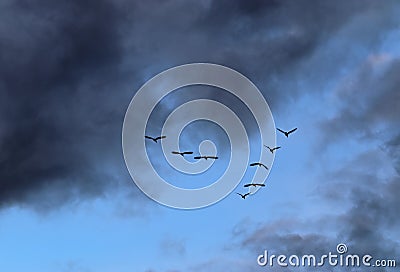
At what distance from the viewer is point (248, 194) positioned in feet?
107

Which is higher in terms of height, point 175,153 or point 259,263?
point 175,153

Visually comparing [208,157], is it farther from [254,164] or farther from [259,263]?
[259,263]

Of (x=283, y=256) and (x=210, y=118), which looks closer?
(x=283, y=256)

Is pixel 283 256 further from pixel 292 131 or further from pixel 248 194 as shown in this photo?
pixel 292 131

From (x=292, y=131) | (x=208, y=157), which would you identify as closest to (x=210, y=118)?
(x=208, y=157)

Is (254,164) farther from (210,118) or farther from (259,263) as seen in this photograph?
(259,263)

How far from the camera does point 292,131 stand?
33.9m

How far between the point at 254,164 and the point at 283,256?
6.26m

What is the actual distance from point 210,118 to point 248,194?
18.2ft

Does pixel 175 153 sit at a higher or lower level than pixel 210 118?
lower

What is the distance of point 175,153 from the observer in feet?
110

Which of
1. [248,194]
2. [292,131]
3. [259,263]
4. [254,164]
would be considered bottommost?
[259,263]

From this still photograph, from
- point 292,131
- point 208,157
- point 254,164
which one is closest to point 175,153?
point 208,157

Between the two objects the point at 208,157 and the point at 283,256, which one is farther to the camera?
the point at 208,157
